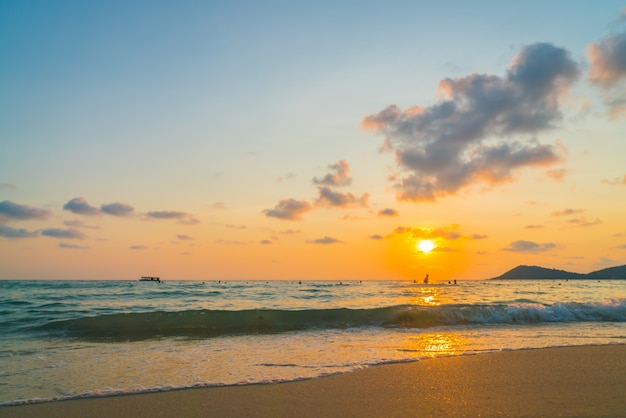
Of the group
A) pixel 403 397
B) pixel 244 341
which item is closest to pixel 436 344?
pixel 244 341

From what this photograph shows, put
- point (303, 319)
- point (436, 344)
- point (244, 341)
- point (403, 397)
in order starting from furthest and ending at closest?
point (303, 319) → point (244, 341) → point (436, 344) → point (403, 397)

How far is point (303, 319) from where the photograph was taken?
67.0ft

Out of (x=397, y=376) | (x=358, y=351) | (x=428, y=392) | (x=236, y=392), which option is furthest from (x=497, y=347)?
(x=236, y=392)

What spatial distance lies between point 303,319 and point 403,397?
45.2ft

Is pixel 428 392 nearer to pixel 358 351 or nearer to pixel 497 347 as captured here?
pixel 358 351

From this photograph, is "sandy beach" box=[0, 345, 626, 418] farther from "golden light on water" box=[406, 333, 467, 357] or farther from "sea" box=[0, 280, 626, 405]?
"golden light on water" box=[406, 333, 467, 357]

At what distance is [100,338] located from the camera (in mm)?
15359

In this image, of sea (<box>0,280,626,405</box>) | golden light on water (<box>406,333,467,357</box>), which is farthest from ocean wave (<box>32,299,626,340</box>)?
golden light on water (<box>406,333,467,357</box>)

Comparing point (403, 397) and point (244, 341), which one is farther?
point (244, 341)

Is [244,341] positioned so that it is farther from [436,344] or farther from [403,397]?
[403,397]

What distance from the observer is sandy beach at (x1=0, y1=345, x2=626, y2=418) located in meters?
6.24

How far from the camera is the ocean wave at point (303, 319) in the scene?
17.3 m

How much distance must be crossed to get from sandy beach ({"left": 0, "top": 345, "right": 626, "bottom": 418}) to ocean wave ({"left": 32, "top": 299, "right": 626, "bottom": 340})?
29.1 feet

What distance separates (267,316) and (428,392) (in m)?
13.7
